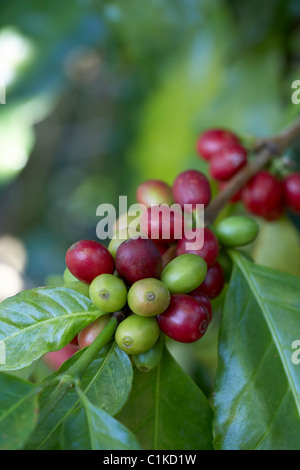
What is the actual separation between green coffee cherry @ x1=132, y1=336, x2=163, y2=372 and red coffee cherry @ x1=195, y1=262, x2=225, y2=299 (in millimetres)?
123

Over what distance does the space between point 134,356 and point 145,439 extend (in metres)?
0.13

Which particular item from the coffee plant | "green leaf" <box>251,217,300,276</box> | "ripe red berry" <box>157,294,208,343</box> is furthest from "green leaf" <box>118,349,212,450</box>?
"green leaf" <box>251,217,300,276</box>

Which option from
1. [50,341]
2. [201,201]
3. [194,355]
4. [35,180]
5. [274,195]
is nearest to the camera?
[50,341]

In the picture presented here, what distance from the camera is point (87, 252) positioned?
2.21 ft

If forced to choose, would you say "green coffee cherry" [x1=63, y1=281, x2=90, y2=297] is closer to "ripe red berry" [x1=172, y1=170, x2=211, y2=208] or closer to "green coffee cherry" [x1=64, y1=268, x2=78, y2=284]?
"green coffee cherry" [x1=64, y1=268, x2=78, y2=284]

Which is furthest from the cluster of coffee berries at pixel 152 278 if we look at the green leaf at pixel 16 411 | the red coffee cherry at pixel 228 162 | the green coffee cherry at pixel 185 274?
the red coffee cherry at pixel 228 162

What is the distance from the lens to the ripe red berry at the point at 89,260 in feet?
2.21

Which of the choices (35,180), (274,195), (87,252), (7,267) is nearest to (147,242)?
(87,252)

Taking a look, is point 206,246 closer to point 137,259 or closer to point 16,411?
point 137,259

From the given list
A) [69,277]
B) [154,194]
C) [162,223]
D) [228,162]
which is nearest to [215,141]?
[228,162]

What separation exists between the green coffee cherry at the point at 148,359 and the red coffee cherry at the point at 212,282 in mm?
123

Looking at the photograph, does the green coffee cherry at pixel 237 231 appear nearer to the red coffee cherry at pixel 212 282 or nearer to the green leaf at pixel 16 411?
the red coffee cherry at pixel 212 282

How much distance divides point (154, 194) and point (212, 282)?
19 cm
